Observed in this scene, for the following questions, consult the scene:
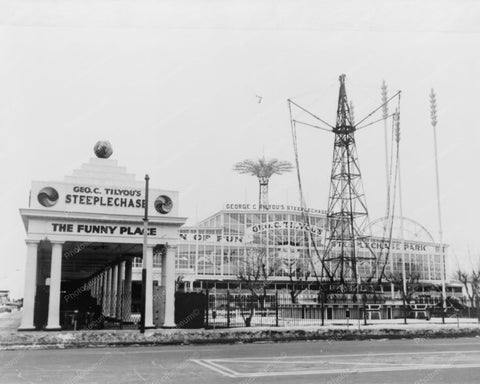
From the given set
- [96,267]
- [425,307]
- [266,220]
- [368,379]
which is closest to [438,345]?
[368,379]

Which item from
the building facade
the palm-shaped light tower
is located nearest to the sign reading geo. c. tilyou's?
the building facade

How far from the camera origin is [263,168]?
303 feet

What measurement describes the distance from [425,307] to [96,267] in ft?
74.9

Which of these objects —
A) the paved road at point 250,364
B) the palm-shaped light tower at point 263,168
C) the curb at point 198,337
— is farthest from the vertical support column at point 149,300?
the palm-shaped light tower at point 263,168

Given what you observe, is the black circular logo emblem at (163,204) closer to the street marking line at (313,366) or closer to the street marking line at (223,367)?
the street marking line at (313,366)

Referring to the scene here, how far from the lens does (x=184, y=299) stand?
24969mm

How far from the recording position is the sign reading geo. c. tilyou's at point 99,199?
76.0 ft

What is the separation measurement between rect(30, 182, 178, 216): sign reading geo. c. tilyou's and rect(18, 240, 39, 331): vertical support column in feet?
6.11

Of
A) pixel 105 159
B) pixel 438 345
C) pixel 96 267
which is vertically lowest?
pixel 438 345

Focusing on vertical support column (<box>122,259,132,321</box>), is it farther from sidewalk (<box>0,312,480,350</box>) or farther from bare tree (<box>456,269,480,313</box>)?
bare tree (<box>456,269,480,313</box>)

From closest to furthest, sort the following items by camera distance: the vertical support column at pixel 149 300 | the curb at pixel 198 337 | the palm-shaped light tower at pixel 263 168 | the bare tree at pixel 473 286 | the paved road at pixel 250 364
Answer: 1. the paved road at pixel 250 364
2. the curb at pixel 198 337
3. the vertical support column at pixel 149 300
4. the bare tree at pixel 473 286
5. the palm-shaped light tower at pixel 263 168

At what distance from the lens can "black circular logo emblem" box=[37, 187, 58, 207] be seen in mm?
23125

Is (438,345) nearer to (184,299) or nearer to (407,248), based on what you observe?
(184,299)

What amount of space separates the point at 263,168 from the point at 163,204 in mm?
68147
